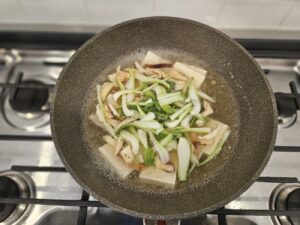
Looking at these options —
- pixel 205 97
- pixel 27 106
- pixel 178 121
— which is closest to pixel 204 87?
pixel 205 97

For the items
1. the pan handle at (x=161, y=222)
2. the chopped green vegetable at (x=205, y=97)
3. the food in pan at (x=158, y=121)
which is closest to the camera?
the pan handle at (x=161, y=222)

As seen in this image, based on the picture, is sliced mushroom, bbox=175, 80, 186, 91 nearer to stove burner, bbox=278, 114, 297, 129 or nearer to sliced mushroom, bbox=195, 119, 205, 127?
sliced mushroom, bbox=195, 119, 205, 127

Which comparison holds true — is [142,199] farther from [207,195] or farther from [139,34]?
[139,34]

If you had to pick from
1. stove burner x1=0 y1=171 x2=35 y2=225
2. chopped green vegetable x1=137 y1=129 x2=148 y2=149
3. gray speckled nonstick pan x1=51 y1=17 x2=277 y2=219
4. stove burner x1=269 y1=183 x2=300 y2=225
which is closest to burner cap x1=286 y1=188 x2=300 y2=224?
stove burner x1=269 y1=183 x2=300 y2=225

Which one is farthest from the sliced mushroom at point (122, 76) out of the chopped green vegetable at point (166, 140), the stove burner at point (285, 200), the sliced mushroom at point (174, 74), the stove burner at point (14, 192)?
the stove burner at point (285, 200)

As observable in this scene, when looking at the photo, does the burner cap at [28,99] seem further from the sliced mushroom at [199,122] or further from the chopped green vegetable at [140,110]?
the sliced mushroom at [199,122]

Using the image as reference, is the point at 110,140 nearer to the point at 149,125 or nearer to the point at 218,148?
the point at 149,125

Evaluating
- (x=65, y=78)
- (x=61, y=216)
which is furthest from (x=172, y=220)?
(x=65, y=78)
